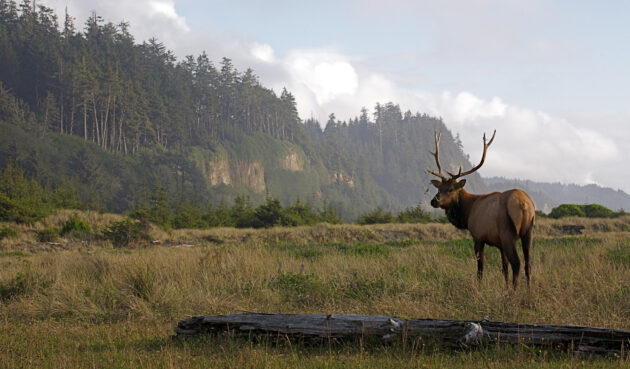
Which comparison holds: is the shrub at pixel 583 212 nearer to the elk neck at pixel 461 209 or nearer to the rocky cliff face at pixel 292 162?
the elk neck at pixel 461 209

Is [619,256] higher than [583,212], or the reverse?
[583,212]

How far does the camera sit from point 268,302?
7.31 meters

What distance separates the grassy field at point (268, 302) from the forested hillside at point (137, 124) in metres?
50.8

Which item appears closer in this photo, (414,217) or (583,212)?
A: (583,212)

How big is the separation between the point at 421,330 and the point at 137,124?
308 feet

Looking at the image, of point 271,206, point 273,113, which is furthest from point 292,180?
point 271,206

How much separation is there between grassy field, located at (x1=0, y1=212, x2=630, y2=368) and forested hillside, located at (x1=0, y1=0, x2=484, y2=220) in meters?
50.8

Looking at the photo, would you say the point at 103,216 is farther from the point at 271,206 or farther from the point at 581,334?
the point at 581,334

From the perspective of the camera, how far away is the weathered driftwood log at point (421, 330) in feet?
13.6

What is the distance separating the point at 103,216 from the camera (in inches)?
1117

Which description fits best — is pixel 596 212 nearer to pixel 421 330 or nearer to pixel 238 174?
pixel 421 330

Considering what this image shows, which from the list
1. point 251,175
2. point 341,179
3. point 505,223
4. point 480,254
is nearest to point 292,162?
point 251,175

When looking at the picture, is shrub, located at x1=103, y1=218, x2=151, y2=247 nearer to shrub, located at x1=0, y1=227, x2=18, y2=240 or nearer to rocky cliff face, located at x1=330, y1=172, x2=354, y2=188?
shrub, located at x1=0, y1=227, x2=18, y2=240

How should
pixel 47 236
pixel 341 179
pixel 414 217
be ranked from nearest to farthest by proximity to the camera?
pixel 47 236 → pixel 414 217 → pixel 341 179
